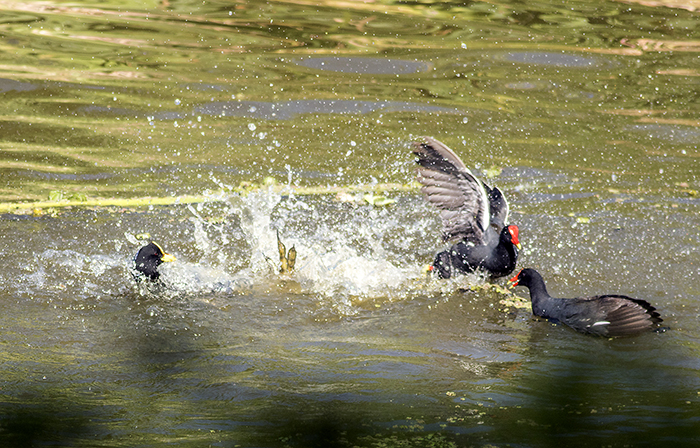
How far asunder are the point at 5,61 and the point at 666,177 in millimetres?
7560

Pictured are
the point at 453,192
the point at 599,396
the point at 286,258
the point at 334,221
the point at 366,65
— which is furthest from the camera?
the point at 366,65

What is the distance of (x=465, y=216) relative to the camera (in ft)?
19.8

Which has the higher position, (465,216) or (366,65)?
(366,65)

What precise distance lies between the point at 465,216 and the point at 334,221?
4.09ft

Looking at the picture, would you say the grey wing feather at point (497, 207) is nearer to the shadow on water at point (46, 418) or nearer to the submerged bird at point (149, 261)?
the submerged bird at point (149, 261)

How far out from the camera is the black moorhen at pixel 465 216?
5660 millimetres

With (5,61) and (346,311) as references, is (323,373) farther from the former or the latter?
(5,61)

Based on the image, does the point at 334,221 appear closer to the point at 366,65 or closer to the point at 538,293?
the point at 538,293

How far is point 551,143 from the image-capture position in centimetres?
824

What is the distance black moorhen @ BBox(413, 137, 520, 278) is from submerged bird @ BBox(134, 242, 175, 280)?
1.96 m

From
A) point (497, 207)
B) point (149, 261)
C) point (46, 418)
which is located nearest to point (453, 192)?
point (497, 207)

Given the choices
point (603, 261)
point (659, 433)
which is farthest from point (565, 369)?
point (603, 261)

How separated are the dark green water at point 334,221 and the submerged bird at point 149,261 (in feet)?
0.41

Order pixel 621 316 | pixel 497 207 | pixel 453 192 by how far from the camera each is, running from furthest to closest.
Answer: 1. pixel 497 207
2. pixel 453 192
3. pixel 621 316
